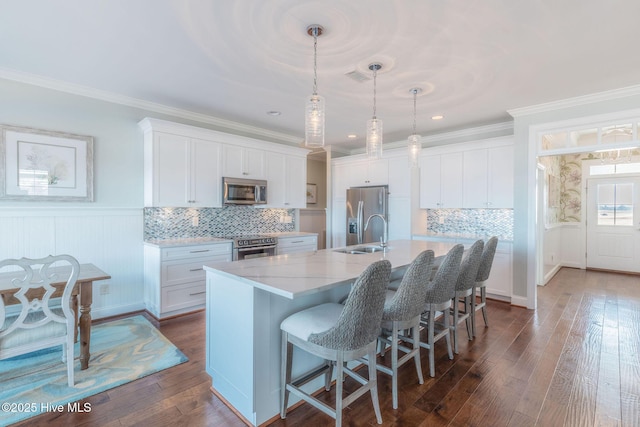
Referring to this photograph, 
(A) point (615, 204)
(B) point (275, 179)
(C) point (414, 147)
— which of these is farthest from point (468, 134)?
(A) point (615, 204)

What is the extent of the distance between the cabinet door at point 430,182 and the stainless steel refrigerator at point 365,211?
2.00ft

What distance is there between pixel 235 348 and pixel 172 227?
8.79 ft

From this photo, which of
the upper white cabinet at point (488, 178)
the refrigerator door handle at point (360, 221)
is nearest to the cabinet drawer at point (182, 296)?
the refrigerator door handle at point (360, 221)

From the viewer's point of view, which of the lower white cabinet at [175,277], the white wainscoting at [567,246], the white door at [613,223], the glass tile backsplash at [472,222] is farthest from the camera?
the white wainscoting at [567,246]

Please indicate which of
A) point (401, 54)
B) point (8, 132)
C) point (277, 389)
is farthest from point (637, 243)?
point (8, 132)

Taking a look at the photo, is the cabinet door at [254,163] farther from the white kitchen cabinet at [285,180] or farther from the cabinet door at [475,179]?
the cabinet door at [475,179]

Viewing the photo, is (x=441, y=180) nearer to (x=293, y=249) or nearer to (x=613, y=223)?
(x=293, y=249)

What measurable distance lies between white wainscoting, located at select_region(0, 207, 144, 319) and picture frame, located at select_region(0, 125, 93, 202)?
168mm

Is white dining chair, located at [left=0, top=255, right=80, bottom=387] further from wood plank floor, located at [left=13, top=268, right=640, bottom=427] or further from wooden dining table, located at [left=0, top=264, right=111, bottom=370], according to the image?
wood plank floor, located at [left=13, top=268, right=640, bottom=427]

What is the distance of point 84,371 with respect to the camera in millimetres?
2412

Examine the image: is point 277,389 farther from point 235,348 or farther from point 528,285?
point 528,285

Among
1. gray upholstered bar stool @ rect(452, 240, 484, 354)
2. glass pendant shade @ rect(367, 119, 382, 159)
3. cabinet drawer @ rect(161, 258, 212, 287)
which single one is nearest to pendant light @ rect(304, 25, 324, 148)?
glass pendant shade @ rect(367, 119, 382, 159)

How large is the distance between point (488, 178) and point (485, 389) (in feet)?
10.3

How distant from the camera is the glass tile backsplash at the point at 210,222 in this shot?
397 cm
